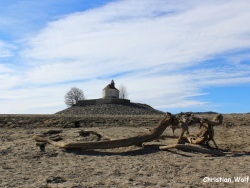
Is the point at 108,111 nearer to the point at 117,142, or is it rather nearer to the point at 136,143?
the point at 136,143

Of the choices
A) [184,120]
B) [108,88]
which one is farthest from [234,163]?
[108,88]

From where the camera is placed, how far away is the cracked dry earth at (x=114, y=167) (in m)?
6.15

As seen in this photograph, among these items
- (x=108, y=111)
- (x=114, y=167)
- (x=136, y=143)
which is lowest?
(x=114, y=167)

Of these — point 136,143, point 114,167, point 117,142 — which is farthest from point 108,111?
point 114,167

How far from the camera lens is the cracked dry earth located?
6148 mm

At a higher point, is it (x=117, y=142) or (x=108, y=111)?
(x=108, y=111)

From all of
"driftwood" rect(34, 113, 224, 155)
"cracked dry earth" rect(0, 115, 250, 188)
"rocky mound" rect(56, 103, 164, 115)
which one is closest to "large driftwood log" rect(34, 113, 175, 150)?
"driftwood" rect(34, 113, 224, 155)

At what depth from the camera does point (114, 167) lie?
7.41m

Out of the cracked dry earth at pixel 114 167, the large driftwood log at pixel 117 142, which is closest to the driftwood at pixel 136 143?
the large driftwood log at pixel 117 142

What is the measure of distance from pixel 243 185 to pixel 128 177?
1826 mm

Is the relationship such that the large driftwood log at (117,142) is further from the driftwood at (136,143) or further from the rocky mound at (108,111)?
the rocky mound at (108,111)

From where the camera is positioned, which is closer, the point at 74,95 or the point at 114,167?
the point at 114,167

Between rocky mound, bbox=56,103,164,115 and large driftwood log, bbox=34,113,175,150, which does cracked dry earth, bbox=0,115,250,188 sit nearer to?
large driftwood log, bbox=34,113,175,150

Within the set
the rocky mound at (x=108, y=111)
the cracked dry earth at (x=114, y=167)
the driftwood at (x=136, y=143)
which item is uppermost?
the rocky mound at (x=108, y=111)
